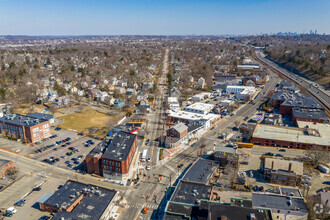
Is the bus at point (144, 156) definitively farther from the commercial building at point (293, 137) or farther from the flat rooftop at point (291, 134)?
the flat rooftop at point (291, 134)

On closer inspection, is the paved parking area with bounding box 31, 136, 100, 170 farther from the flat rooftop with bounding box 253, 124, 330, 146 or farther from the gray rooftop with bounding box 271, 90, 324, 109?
the gray rooftop with bounding box 271, 90, 324, 109

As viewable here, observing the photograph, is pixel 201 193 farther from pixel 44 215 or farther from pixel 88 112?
pixel 88 112

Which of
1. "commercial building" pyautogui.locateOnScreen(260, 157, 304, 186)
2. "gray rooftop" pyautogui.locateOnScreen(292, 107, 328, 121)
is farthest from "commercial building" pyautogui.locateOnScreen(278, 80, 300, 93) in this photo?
"commercial building" pyautogui.locateOnScreen(260, 157, 304, 186)

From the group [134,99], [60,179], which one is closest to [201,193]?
[60,179]

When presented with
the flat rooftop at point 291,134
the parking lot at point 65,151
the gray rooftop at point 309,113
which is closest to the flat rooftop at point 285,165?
the flat rooftop at point 291,134

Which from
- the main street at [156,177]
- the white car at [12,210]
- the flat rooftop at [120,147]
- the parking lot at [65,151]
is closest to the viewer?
the white car at [12,210]

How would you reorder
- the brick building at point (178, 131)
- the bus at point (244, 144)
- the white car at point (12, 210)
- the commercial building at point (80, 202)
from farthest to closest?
the brick building at point (178, 131)
the bus at point (244, 144)
the white car at point (12, 210)
the commercial building at point (80, 202)
